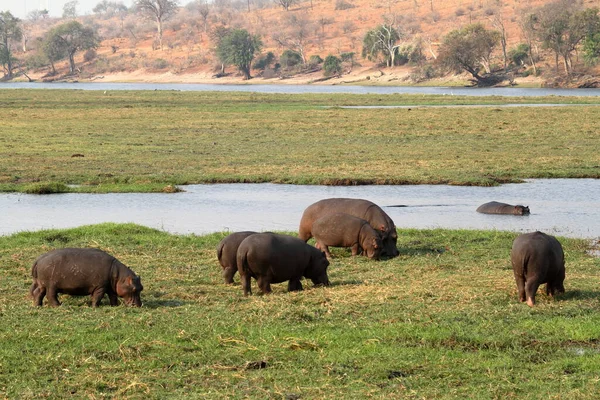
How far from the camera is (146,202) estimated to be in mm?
20031

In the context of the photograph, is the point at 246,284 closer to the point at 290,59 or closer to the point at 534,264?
the point at 534,264

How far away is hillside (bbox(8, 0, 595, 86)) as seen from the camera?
100 m

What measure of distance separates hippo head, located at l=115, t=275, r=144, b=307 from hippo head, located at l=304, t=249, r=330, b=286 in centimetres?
215

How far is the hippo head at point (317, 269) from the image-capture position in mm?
11094

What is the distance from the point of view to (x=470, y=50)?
8338 centimetres

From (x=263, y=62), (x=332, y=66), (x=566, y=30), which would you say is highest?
(x=566, y=30)

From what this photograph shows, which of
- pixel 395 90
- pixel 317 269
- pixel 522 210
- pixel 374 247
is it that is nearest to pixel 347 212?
pixel 374 247

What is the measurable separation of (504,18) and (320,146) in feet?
282

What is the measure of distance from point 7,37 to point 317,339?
139 meters

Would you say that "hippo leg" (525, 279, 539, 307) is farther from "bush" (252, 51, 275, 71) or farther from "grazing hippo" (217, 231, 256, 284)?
→ "bush" (252, 51, 275, 71)

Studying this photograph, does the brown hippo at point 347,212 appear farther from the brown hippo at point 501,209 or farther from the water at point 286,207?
the brown hippo at point 501,209

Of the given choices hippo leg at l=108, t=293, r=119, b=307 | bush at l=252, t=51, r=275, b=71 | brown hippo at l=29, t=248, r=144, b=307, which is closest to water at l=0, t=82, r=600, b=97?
bush at l=252, t=51, r=275, b=71

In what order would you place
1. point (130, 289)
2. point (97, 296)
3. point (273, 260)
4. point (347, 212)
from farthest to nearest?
point (347, 212)
point (273, 260)
point (97, 296)
point (130, 289)

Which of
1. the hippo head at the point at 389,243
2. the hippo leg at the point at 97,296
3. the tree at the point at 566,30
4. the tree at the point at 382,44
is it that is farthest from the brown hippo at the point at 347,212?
the tree at the point at 382,44
